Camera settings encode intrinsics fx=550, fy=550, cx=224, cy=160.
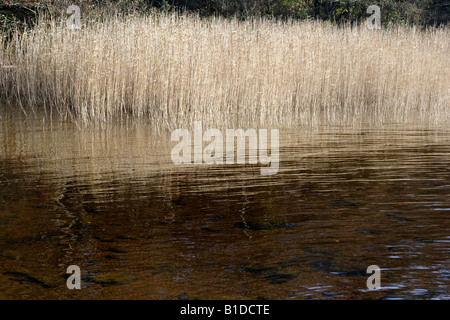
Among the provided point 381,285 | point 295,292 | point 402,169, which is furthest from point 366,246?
point 402,169

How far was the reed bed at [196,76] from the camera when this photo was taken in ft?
29.1

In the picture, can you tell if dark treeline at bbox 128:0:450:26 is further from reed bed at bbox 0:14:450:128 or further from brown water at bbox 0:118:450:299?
brown water at bbox 0:118:450:299

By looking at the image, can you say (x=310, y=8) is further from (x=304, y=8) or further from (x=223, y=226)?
(x=223, y=226)

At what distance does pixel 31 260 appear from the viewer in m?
3.02

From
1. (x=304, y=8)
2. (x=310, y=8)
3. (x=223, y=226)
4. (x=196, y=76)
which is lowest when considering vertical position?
(x=223, y=226)

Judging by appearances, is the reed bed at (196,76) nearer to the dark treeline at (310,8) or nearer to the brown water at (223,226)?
the brown water at (223,226)

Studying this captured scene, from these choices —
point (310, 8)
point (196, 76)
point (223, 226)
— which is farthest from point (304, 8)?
point (223, 226)

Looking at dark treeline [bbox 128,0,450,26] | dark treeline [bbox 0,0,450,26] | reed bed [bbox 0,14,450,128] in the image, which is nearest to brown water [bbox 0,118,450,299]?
reed bed [bbox 0,14,450,128]

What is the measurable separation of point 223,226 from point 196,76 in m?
5.66

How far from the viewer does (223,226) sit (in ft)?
11.8

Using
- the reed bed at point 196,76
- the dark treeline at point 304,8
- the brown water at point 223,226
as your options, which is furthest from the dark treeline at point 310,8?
the brown water at point 223,226

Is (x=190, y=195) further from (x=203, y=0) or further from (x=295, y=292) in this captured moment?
(x=203, y=0)

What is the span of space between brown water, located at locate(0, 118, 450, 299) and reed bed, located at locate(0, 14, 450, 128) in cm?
287

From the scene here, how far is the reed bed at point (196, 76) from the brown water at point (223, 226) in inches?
113
